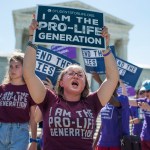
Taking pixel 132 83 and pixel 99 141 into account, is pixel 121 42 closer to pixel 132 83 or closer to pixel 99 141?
pixel 132 83

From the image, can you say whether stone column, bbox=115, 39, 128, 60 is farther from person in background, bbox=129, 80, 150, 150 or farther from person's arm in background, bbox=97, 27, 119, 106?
person's arm in background, bbox=97, 27, 119, 106

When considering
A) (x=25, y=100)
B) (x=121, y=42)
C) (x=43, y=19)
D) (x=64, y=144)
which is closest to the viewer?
(x=64, y=144)

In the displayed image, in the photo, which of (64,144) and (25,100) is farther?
(25,100)

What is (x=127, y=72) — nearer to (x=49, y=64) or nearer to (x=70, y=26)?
(x=49, y=64)

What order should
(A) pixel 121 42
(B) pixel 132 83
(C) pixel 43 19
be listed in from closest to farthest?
(C) pixel 43 19, (B) pixel 132 83, (A) pixel 121 42

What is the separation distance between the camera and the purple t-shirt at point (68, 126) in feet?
8.91

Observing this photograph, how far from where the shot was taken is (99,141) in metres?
5.08

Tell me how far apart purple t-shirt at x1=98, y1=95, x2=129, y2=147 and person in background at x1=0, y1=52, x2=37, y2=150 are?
50.8 inches

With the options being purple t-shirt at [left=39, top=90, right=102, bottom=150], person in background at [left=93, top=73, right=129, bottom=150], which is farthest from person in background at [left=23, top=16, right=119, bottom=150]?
person in background at [left=93, top=73, right=129, bottom=150]

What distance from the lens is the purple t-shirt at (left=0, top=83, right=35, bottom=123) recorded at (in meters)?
3.88

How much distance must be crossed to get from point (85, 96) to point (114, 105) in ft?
5.84

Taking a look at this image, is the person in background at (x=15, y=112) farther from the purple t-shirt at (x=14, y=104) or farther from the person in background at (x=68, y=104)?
the person in background at (x=68, y=104)

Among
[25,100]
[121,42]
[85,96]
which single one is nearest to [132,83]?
[25,100]

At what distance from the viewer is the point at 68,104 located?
2881mm
